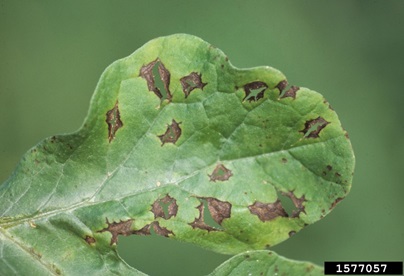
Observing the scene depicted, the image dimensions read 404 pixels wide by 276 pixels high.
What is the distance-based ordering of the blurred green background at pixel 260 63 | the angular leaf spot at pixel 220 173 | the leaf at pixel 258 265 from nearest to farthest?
the leaf at pixel 258 265, the angular leaf spot at pixel 220 173, the blurred green background at pixel 260 63

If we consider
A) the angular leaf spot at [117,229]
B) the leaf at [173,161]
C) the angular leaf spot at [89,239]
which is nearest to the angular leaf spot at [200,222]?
the leaf at [173,161]

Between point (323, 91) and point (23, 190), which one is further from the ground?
point (23, 190)

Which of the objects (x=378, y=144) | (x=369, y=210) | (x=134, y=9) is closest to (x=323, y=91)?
(x=378, y=144)

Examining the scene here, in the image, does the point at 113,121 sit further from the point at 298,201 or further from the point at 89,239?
the point at 298,201

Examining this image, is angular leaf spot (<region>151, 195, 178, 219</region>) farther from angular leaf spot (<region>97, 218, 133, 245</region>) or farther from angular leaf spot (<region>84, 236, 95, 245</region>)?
angular leaf spot (<region>84, 236, 95, 245</region>)

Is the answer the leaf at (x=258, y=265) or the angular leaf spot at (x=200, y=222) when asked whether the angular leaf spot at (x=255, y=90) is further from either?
the leaf at (x=258, y=265)

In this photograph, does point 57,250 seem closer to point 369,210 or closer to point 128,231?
point 128,231
